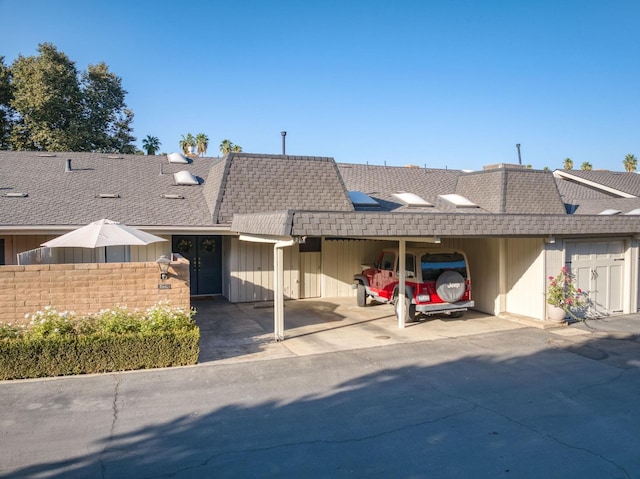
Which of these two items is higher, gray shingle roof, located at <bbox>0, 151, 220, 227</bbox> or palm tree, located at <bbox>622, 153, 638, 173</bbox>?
palm tree, located at <bbox>622, 153, 638, 173</bbox>

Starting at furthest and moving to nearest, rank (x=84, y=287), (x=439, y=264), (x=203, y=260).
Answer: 1. (x=203, y=260)
2. (x=439, y=264)
3. (x=84, y=287)

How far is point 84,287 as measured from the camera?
9086 mm

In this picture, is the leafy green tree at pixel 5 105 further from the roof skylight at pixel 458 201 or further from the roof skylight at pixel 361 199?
the roof skylight at pixel 458 201

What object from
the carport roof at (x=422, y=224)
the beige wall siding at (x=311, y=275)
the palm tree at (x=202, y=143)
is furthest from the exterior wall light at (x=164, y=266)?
the palm tree at (x=202, y=143)

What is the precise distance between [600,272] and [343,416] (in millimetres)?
10259

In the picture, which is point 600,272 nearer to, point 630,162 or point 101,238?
point 101,238

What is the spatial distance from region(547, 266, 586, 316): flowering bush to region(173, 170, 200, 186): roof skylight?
1161 centimetres

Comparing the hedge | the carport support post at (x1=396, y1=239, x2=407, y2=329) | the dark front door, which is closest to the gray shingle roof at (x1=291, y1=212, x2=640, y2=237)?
the carport support post at (x1=396, y1=239, x2=407, y2=329)

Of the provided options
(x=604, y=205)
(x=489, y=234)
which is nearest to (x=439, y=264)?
(x=489, y=234)

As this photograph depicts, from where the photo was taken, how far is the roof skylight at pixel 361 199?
56.9ft

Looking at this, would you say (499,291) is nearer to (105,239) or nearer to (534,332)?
(534,332)

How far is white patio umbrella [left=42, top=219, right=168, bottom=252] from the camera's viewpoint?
400 inches

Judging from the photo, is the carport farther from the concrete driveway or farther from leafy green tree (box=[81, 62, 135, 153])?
leafy green tree (box=[81, 62, 135, 153])

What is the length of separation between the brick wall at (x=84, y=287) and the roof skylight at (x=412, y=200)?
1051cm
